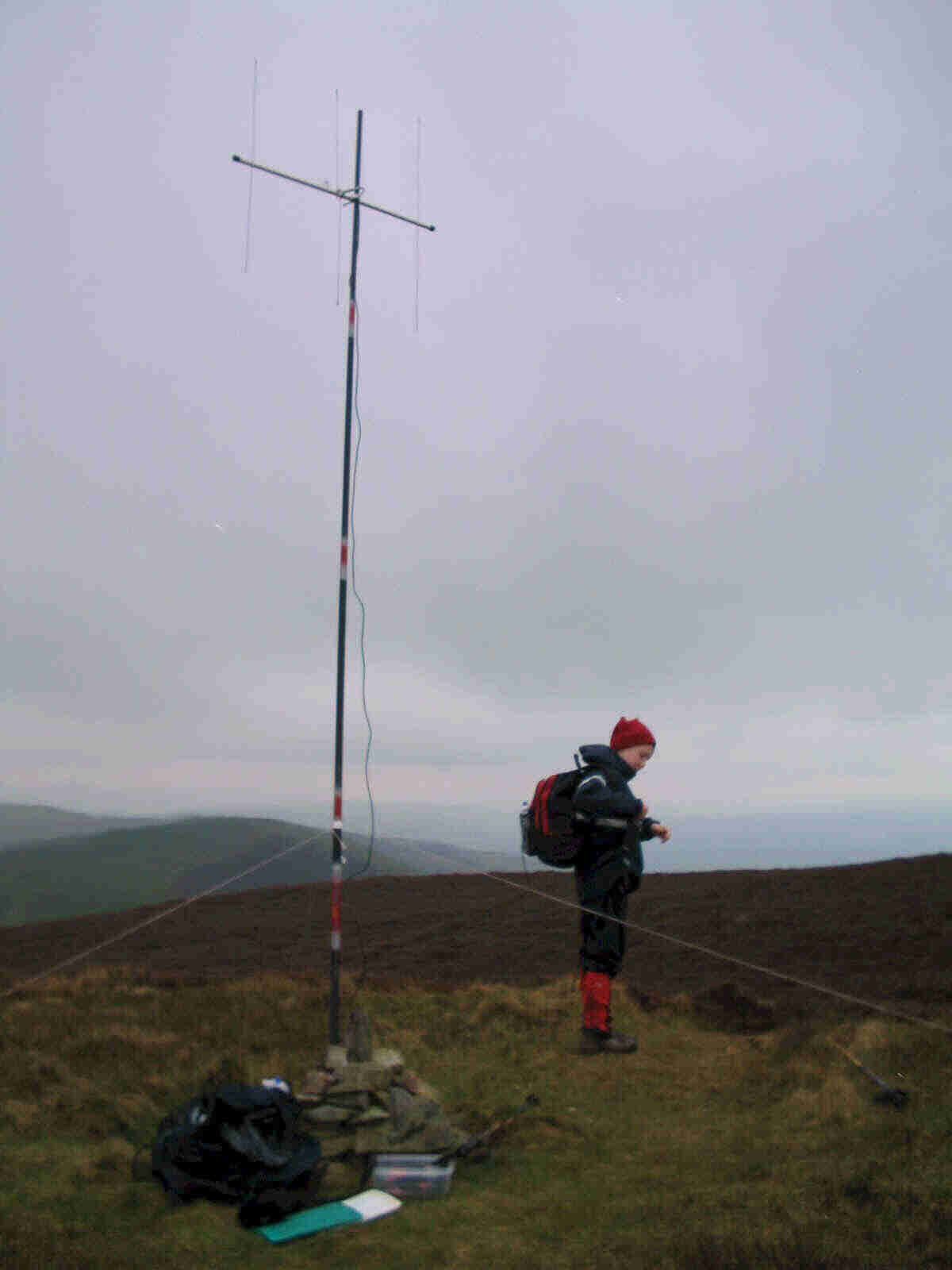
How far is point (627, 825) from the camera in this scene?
8414 millimetres

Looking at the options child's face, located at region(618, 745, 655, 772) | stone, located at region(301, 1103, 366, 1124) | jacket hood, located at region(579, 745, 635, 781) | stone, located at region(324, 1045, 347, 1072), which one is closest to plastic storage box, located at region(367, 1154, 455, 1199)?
stone, located at region(301, 1103, 366, 1124)

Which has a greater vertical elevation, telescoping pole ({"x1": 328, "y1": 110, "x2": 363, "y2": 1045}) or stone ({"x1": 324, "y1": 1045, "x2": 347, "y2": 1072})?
telescoping pole ({"x1": 328, "y1": 110, "x2": 363, "y2": 1045})

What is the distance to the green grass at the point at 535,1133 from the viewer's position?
4.75m

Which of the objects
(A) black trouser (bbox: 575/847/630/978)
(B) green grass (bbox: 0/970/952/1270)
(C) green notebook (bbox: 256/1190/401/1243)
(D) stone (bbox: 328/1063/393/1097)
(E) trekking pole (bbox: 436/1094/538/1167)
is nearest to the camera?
(B) green grass (bbox: 0/970/952/1270)

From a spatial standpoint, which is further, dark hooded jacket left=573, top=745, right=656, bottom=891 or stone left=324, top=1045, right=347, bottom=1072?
dark hooded jacket left=573, top=745, right=656, bottom=891

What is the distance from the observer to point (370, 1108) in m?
6.70

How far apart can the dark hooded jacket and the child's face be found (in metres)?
0.17

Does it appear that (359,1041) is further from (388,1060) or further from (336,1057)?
(388,1060)

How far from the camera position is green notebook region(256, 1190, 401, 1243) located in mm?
5082

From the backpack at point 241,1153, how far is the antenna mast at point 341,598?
181cm

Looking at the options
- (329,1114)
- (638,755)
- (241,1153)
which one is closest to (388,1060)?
(329,1114)

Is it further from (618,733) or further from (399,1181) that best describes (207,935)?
(399,1181)

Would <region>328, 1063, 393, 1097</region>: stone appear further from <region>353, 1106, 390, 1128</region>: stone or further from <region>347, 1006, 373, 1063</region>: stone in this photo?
<region>347, 1006, 373, 1063</region>: stone

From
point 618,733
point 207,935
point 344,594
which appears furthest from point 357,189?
point 207,935
